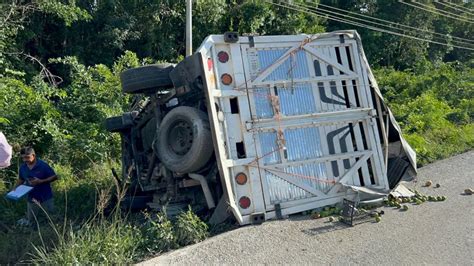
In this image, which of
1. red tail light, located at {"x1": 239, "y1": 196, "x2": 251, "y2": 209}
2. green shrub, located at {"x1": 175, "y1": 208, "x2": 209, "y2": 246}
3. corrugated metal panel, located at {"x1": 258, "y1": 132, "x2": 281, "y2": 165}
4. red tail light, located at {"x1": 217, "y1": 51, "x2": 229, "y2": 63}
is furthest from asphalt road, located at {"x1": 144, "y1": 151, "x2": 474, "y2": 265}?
red tail light, located at {"x1": 217, "y1": 51, "x2": 229, "y2": 63}

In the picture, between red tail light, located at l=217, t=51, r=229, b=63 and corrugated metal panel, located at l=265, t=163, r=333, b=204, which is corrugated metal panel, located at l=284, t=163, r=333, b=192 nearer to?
corrugated metal panel, located at l=265, t=163, r=333, b=204

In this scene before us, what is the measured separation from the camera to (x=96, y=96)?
10.4 metres

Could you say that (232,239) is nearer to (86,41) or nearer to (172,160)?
(172,160)

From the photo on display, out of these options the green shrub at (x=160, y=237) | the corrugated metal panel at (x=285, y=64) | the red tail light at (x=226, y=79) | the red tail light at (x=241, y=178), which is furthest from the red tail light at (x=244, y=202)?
the corrugated metal panel at (x=285, y=64)

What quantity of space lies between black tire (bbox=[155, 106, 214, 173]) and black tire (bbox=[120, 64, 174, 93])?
1.45 ft

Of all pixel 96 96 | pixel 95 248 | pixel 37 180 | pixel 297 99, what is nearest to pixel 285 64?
pixel 297 99

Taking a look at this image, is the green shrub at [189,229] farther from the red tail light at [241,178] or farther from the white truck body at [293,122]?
the red tail light at [241,178]

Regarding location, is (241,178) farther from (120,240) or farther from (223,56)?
(120,240)

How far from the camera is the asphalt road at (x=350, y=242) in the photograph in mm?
4621

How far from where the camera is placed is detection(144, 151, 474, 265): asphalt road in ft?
15.2

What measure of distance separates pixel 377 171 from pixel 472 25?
31.8m

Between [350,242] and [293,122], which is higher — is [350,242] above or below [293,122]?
Result: below

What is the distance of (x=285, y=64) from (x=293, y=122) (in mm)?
751

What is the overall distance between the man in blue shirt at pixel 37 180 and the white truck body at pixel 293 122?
248 cm
